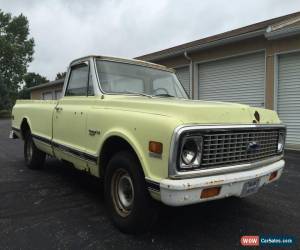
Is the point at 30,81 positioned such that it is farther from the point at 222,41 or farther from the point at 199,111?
the point at 199,111

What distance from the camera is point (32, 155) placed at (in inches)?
285

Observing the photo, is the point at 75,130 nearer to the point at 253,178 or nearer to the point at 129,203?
the point at 129,203

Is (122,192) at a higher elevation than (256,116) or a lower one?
lower

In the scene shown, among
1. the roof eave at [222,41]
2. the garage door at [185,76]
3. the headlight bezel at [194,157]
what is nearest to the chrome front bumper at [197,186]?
the headlight bezel at [194,157]

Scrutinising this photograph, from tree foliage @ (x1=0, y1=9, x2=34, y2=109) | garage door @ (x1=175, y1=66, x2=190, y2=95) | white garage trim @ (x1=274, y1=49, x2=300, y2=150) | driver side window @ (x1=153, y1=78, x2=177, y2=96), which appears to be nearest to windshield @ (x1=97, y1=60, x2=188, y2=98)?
driver side window @ (x1=153, y1=78, x2=177, y2=96)

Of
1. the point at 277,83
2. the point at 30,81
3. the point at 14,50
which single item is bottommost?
the point at 277,83

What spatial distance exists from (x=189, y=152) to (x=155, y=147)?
317mm

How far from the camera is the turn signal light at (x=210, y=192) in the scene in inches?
131

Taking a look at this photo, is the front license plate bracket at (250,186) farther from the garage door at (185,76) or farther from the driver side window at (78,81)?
the garage door at (185,76)

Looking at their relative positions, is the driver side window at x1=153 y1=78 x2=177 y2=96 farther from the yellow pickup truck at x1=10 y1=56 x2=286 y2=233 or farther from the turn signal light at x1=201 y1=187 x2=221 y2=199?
the turn signal light at x1=201 y1=187 x2=221 y2=199

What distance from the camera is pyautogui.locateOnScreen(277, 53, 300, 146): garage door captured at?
1095cm

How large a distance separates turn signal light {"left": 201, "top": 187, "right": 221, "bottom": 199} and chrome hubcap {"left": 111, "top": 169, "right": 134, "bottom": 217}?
857 millimetres

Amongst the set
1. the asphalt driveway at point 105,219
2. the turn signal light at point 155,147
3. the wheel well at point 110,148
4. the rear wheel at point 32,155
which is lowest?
the asphalt driveway at point 105,219

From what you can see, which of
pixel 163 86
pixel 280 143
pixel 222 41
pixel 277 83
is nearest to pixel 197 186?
pixel 280 143
